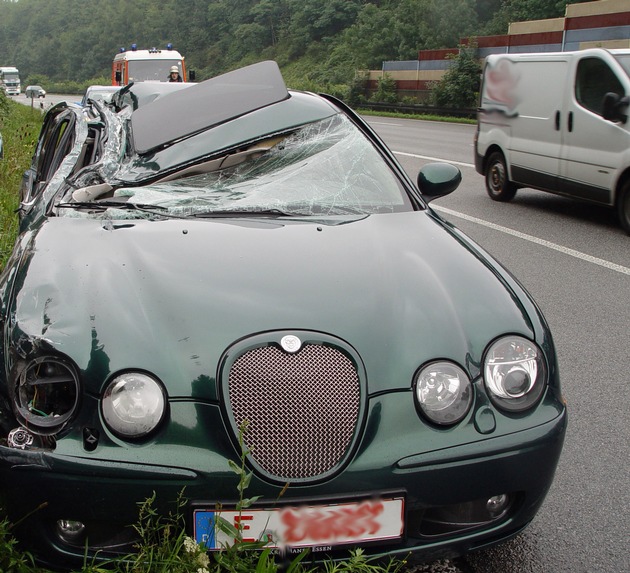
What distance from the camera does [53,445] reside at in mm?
2234

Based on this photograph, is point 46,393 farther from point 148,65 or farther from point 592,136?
point 148,65

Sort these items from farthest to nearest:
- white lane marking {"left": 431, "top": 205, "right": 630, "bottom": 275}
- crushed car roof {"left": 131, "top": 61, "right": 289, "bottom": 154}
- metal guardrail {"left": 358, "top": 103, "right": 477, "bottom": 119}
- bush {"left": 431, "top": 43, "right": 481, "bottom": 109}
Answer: bush {"left": 431, "top": 43, "right": 481, "bottom": 109}
metal guardrail {"left": 358, "top": 103, "right": 477, "bottom": 119}
white lane marking {"left": 431, "top": 205, "right": 630, "bottom": 275}
crushed car roof {"left": 131, "top": 61, "right": 289, "bottom": 154}

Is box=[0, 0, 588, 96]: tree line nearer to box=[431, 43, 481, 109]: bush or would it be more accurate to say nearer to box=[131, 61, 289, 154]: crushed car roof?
box=[431, 43, 481, 109]: bush

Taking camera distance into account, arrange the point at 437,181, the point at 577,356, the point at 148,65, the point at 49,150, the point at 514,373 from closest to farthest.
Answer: the point at 514,373 → the point at 437,181 → the point at 577,356 → the point at 49,150 → the point at 148,65

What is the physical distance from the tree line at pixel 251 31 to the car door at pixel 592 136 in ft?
135

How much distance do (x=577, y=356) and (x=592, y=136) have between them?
463 centimetres

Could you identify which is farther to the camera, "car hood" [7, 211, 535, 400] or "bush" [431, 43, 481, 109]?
"bush" [431, 43, 481, 109]

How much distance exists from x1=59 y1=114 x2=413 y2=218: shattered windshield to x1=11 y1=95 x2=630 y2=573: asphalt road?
136cm

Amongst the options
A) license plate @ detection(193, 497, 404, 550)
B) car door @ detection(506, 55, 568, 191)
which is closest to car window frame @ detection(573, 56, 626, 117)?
car door @ detection(506, 55, 568, 191)

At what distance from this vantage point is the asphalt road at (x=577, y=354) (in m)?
2.79

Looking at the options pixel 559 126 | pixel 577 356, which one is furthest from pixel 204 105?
pixel 559 126

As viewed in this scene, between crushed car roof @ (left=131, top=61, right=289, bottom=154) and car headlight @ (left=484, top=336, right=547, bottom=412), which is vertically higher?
crushed car roof @ (left=131, top=61, right=289, bottom=154)

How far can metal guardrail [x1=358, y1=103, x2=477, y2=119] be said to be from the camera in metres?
30.2

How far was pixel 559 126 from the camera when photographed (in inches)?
366
